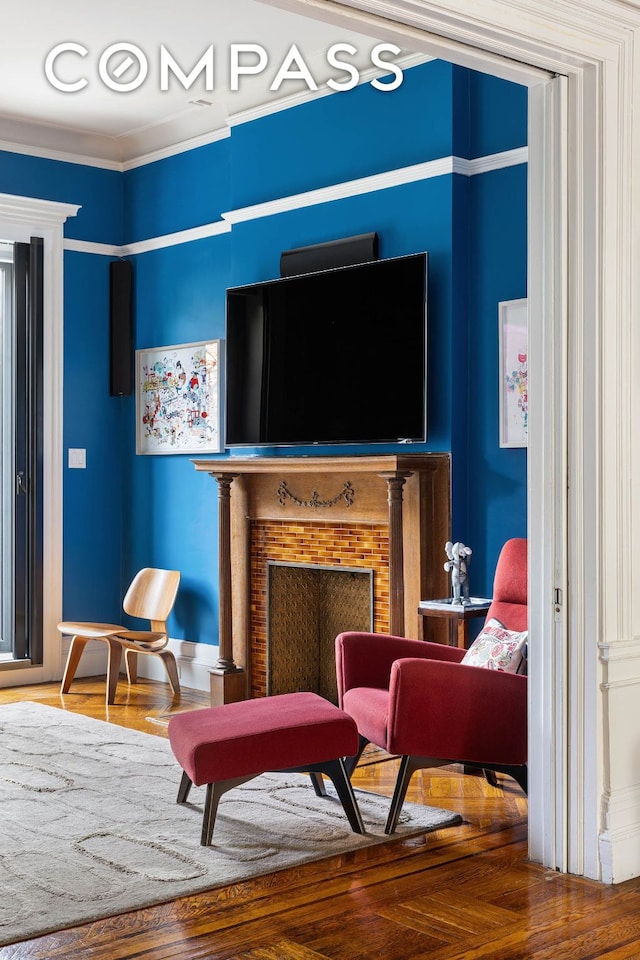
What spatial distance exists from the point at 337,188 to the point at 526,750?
9.52 ft

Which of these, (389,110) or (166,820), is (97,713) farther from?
(389,110)

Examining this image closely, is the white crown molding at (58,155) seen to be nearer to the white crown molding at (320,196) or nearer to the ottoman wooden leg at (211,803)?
the white crown molding at (320,196)

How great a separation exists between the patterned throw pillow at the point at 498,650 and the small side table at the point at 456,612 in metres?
0.35

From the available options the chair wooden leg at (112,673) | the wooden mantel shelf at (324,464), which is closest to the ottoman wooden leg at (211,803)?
the wooden mantel shelf at (324,464)

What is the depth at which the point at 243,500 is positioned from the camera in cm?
593

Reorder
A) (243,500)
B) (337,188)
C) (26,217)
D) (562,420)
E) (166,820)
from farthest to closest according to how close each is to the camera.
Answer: (26,217)
(243,500)
(337,188)
(166,820)
(562,420)

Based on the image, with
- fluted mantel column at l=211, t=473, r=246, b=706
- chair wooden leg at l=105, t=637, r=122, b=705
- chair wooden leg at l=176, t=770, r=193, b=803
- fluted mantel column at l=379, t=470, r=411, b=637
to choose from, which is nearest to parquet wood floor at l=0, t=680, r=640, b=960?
chair wooden leg at l=176, t=770, r=193, b=803

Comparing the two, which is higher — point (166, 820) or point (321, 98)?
point (321, 98)

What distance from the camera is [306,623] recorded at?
5953 mm

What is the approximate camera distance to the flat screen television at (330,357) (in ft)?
16.5

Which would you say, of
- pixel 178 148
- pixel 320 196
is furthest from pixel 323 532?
pixel 178 148

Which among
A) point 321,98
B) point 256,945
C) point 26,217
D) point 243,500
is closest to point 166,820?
point 256,945

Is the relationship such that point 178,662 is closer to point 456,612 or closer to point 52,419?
point 52,419

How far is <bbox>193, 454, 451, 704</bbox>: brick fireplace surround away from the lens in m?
5.00
